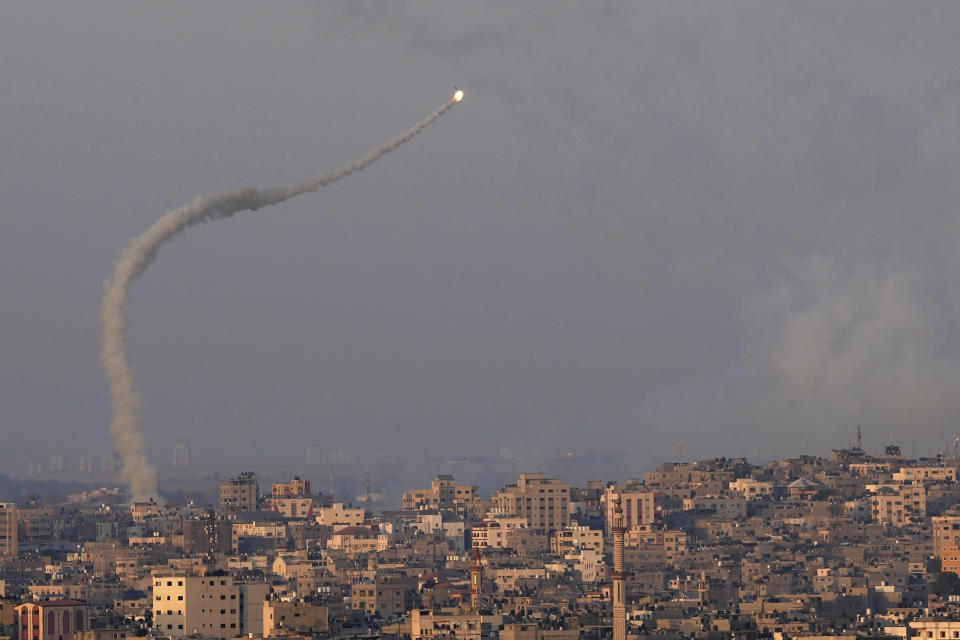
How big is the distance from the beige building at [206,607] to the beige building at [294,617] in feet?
4.59

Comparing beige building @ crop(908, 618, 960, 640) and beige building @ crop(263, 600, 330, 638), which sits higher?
beige building @ crop(263, 600, 330, 638)

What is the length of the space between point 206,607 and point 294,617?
8.02 m

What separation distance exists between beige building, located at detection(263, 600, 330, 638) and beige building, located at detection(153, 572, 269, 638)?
55.1 inches

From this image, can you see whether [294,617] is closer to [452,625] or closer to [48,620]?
[452,625]

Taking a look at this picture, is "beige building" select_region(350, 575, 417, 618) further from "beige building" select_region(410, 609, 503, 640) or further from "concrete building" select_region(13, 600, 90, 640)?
"concrete building" select_region(13, 600, 90, 640)

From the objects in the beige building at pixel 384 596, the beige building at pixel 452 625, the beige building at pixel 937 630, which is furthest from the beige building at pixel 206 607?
the beige building at pixel 937 630

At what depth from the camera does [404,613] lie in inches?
6038

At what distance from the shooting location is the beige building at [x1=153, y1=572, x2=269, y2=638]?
12350cm

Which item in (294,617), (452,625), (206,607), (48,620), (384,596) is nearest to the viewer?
(48,620)

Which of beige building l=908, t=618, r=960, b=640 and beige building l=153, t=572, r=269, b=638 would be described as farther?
beige building l=153, t=572, r=269, b=638

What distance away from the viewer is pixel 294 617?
432ft

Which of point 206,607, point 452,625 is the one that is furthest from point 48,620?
point 452,625

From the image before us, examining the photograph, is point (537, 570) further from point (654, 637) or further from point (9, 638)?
point (9, 638)

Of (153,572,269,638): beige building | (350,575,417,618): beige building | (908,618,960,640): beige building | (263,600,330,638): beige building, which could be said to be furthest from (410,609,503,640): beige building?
(350,575,417,618): beige building
